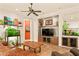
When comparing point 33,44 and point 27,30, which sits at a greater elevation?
point 27,30

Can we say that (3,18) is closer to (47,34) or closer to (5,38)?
(5,38)

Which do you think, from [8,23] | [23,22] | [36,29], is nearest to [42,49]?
[36,29]

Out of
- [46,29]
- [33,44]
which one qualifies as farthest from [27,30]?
[46,29]

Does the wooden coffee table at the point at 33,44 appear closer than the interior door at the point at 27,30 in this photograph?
No

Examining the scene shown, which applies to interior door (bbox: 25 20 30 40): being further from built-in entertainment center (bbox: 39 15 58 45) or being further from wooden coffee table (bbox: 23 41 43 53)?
built-in entertainment center (bbox: 39 15 58 45)

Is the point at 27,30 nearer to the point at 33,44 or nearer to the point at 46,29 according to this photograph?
the point at 33,44

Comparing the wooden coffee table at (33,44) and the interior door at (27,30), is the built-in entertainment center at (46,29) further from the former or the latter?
the interior door at (27,30)

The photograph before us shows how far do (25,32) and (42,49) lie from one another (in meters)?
0.95

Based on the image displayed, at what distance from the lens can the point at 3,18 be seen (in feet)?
9.89

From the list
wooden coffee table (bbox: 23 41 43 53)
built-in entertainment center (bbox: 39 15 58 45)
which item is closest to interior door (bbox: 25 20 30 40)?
wooden coffee table (bbox: 23 41 43 53)

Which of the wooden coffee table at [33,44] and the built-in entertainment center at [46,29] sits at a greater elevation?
the built-in entertainment center at [46,29]

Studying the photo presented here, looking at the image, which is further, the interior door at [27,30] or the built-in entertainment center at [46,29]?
the built-in entertainment center at [46,29]

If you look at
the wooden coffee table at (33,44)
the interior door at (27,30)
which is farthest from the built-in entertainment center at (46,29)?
the interior door at (27,30)

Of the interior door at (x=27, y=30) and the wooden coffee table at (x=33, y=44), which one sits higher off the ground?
the interior door at (x=27, y=30)
